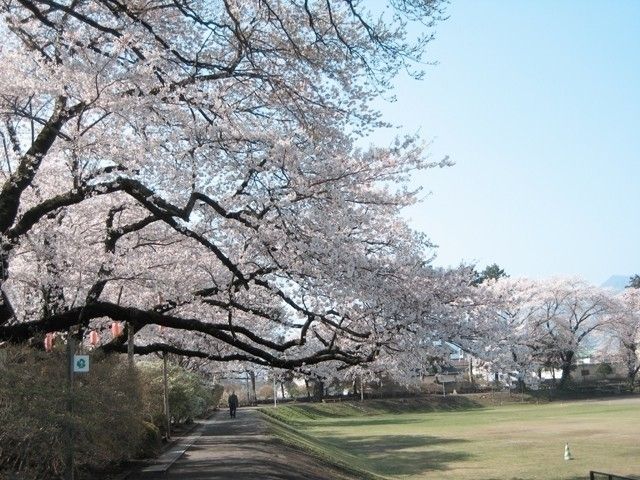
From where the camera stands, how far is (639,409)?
48.5m

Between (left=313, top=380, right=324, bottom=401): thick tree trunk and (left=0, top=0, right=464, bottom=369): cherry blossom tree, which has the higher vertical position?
(left=0, top=0, right=464, bottom=369): cherry blossom tree

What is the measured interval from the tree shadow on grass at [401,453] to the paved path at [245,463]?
4.56 meters

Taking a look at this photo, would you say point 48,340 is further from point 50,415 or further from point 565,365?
point 565,365

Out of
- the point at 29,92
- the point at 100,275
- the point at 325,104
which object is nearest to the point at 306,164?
the point at 325,104

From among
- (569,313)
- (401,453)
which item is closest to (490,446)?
(401,453)

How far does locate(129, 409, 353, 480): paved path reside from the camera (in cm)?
1342

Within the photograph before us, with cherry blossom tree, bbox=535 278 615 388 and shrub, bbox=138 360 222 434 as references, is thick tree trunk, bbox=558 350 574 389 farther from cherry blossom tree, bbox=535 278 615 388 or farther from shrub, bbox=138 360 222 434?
shrub, bbox=138 360 222 434

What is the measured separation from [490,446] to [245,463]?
56.4 feet

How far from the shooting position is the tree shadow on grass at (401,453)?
942 inches

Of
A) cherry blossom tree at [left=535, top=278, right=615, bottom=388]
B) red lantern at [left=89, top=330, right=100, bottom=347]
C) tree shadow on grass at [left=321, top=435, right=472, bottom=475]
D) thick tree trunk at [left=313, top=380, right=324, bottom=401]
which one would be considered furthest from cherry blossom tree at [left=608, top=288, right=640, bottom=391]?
red lantern at [left=89, top=330, right=100, bottom=347]

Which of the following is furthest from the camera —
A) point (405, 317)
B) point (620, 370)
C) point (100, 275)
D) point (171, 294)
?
point (620, 370)

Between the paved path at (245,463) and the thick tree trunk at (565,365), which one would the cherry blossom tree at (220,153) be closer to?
the paved path at (245,463)

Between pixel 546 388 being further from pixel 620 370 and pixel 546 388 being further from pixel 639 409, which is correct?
pixel 639 409

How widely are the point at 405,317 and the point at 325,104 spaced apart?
395 centimetres
